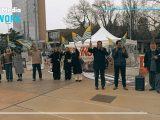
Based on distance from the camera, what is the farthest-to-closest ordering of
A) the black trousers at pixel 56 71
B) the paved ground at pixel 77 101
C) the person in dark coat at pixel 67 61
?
1. the black trousers at pixel 56 71
2. the person in dark coat at pixel 67 61
3. the paved ground at pixel 77 101

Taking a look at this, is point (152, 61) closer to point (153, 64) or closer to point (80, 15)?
point (153, 64)

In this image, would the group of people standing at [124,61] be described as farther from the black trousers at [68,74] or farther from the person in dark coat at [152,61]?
the black trousers at [68,74]

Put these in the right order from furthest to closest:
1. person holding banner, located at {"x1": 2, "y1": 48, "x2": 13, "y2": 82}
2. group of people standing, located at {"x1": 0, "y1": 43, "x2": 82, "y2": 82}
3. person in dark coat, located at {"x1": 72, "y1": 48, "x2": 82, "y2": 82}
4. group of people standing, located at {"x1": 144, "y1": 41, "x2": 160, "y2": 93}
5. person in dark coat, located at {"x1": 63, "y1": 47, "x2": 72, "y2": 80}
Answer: person holding banner, located at {"x1": 2, "y1": 48, "x2": 13, "y2": 82} < person in dark coat, located at {"x1": 63, "y1": 47, "x2": 72, "y2": 80} < group of people standing, located at {"x1": 0, "y1": 43, "x2": 82, "y2": 82} < person in dark coat, located at {"x1": 72, "y1": 48, "x2": 82, "y2": 82} < group of people standing, located at {"x1": 144, "y1": 41, "x2": 160, "y2": 93}

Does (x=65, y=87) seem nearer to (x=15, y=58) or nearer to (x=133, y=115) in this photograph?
(x=15, y=58)

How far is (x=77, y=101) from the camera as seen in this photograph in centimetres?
1019

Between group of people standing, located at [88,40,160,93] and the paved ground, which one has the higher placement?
group of people standing, located at [88,40,160,93]

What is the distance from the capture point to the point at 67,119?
26.3ft

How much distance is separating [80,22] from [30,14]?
31.9 metres

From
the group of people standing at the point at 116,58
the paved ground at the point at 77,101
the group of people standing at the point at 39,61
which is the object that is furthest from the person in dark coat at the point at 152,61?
the group of people standing at the point at 39,61

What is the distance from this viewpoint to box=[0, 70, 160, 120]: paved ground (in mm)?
8305

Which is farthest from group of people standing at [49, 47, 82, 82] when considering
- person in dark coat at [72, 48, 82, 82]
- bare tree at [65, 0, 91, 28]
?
bare tree at [65, 0, 91, 28]

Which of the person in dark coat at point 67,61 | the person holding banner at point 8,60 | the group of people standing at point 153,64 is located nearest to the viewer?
the group of people standing at point 153,64

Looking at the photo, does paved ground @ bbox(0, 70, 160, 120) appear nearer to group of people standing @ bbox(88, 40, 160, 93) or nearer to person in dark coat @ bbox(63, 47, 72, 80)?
group of people standing @ bbox(88, 40, 160, 93)

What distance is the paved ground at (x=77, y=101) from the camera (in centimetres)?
830
